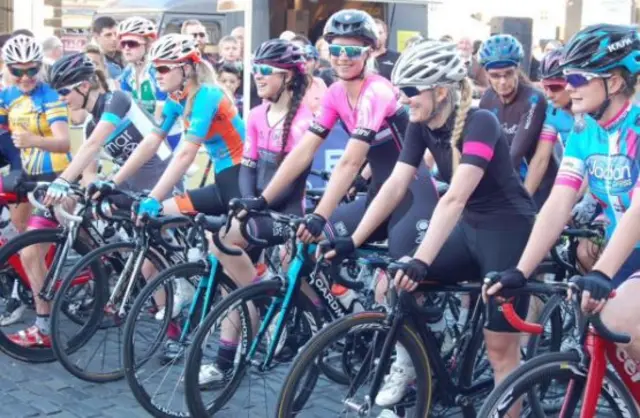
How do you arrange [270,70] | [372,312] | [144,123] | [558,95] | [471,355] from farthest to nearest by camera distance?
[144,123]
[558,95]
[270,70]
[471,355]
[372,312]

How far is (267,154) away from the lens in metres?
5.54

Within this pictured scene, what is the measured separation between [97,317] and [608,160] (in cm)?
331

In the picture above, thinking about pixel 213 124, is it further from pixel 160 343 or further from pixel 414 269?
pixel 414 269

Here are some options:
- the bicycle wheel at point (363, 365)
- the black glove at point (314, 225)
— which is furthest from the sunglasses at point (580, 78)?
the black glove at point (314, 225)

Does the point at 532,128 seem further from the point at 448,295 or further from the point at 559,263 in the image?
the point at 448,295

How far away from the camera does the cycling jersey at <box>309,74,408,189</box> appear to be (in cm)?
498

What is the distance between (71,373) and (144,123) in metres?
1.71

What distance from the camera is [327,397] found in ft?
14.7

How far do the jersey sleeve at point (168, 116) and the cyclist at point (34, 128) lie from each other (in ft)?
2.96

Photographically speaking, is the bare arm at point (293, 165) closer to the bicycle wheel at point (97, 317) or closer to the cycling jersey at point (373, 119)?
the cycling jersey at point (373, 119)

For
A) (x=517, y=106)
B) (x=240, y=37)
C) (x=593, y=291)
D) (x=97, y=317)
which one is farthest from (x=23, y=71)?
(x=240, y=37)

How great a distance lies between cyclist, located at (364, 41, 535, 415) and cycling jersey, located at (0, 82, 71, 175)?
2872mm

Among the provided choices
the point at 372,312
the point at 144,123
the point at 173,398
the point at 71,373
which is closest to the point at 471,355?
the point at 372,312

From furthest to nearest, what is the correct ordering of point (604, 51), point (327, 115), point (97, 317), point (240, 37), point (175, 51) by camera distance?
point (240, 37) → point (97, 317) → point (175, 51) → point (327, 115) → point (604, 51)
